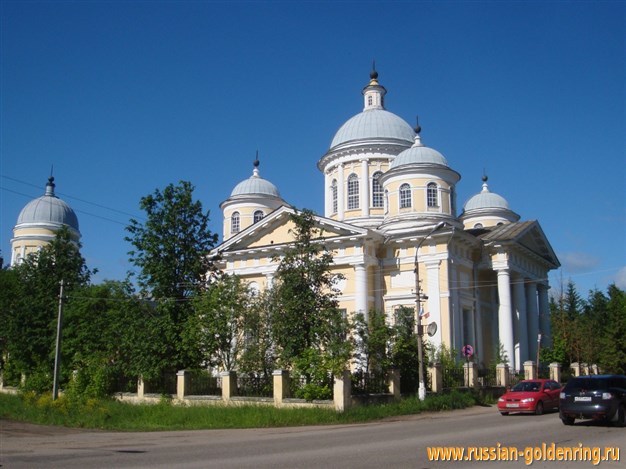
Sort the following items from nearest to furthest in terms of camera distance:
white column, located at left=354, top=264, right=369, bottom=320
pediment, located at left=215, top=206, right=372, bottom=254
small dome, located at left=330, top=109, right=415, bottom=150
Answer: white column, located at left=354, top=264, right=369, bottom=320 → pediment, located at left=215, top=206, right=372, bottom=254 → small dome, located at left=330, top=109, right=415, bottom=150

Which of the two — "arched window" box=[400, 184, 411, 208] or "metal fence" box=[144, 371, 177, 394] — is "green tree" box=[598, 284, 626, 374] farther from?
"metal fence" box=[144, 371, 177, 394]

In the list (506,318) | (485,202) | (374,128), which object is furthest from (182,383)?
(485,202)

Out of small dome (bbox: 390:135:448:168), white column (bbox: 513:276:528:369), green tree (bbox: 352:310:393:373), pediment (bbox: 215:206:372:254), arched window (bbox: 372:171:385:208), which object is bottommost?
green tree (bbox: 352:310:393:373)

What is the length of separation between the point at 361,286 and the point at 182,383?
13.1 meters

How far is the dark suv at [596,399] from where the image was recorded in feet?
53.0

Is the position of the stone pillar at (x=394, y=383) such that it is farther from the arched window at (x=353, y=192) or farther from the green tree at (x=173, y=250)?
the arched window at (x=353, y=192)

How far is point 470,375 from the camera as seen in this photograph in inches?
1148

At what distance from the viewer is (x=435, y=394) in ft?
85.0

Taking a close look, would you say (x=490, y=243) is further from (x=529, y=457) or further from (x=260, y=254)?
(x=529, y=457)

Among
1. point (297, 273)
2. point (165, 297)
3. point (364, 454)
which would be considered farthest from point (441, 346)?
point (364, 454)

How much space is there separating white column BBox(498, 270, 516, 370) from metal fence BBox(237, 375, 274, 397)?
18157 millimetres

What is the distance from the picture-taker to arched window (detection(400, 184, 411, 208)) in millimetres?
39844

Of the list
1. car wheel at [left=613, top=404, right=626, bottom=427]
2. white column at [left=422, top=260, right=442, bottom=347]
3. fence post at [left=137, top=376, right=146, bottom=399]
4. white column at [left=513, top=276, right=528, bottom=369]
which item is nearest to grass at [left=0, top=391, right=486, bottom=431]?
fence post at [left=137, top=376, right=146, bottom=399]

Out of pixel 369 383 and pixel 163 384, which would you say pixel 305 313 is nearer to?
pixel 369 383
